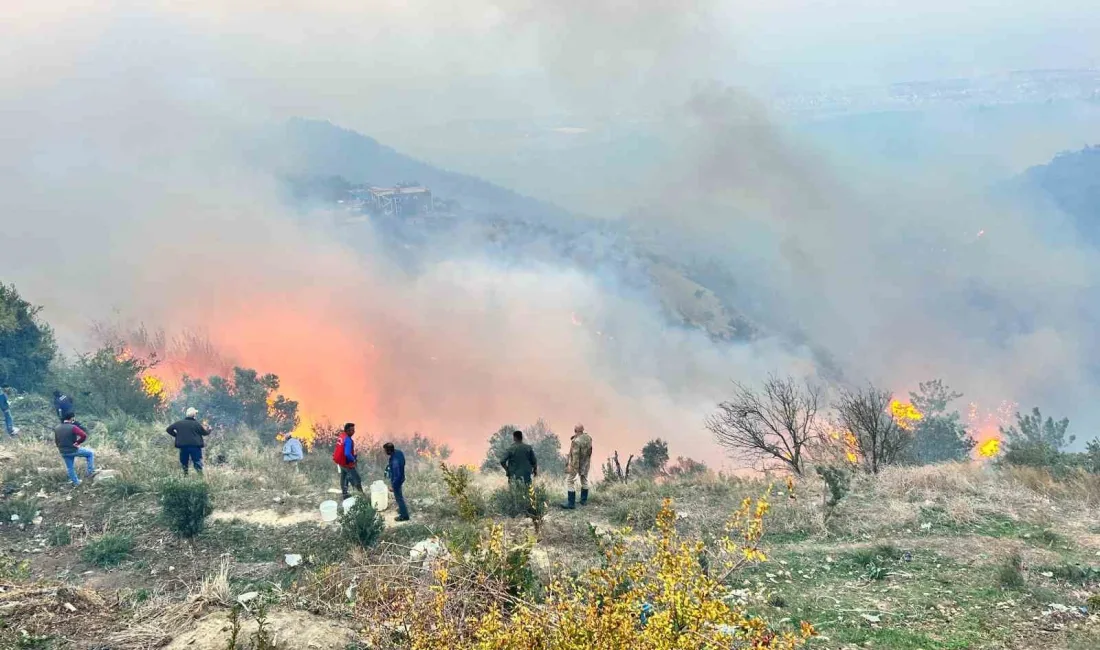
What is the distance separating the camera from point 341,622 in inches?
245

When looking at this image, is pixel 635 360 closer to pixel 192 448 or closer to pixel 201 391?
pixel 201 391

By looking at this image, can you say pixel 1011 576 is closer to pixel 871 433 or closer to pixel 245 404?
pixel 871 433

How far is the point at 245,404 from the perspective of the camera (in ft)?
97.6

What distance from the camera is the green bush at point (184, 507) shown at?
1012cm

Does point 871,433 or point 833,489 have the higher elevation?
point 871,433

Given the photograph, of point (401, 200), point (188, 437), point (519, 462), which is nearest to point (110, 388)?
point (188, 437)

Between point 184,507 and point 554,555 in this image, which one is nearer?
point 554,555

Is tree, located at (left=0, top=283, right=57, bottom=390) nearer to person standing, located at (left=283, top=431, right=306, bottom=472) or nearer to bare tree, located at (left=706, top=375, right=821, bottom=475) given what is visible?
person standing, located at (left=283, top=431, right=306, bottom=472)

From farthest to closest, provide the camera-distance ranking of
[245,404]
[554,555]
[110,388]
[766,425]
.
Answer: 1. [245,404]
2. [110,388]
3. [766,425]
4. [554,555]

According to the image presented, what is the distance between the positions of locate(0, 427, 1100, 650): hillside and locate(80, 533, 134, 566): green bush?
0.03 meters

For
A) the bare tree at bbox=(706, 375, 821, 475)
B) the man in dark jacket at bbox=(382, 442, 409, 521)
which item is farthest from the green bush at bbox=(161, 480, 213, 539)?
the bare tree at bbox=(706, 375, 821, 475)

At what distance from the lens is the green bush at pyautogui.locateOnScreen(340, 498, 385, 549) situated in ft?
31.5

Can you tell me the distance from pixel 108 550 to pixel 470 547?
6964 millimetres

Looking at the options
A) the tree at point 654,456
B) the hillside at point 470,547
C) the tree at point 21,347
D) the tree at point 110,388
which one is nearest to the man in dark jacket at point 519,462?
the hillside at point 470,547
